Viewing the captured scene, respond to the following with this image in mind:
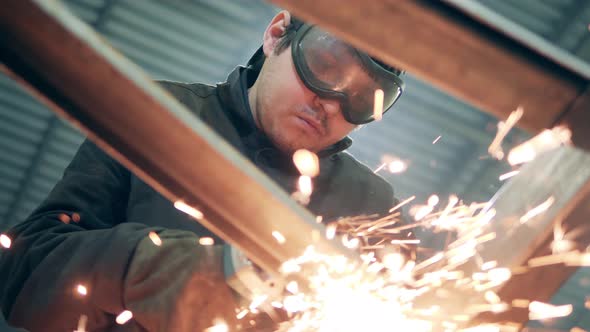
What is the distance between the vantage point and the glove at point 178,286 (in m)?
1.38

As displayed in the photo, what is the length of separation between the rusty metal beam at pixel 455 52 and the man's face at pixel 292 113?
129 centimetres

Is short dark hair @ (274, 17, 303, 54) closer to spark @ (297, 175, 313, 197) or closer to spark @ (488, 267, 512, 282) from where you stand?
spark @ (297, 175, 313, 197)

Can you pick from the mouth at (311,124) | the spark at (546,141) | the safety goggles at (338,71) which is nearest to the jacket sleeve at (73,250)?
the mouth at (311,124)

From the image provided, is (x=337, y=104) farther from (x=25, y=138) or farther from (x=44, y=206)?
(x=25, y=138)

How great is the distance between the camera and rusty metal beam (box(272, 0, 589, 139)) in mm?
1047

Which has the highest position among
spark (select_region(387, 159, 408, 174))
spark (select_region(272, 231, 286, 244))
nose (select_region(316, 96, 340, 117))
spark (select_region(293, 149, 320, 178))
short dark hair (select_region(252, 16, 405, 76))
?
spark (select_region(387, 159, 408, 174))

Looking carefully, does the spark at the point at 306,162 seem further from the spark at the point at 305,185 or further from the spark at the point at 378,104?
the spark at the point at 378,104

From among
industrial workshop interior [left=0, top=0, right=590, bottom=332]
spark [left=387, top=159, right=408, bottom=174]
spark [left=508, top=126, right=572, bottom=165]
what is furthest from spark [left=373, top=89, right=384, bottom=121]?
spark [left=387, top=159, right=408, bottom=174]

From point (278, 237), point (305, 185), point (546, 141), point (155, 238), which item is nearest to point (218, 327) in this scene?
point (155, 238)

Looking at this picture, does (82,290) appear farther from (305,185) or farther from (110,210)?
(305,185)

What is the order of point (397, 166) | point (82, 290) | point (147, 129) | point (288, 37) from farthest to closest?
point (397, 166), point (288, 37), point (82, 290), point (147, 129)

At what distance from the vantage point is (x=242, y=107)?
104 inches

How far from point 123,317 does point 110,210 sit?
647mm

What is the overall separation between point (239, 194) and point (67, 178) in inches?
54.7
